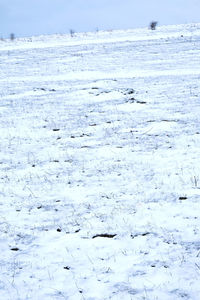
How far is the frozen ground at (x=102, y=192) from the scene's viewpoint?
438cm

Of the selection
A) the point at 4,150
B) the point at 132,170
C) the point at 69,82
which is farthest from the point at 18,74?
the point at 132,170

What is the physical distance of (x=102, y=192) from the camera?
662 centimetres

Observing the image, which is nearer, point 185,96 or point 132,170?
point 132,170

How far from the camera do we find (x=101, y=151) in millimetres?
8727

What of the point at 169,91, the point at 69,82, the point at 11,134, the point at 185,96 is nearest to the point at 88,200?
the point at 11,134

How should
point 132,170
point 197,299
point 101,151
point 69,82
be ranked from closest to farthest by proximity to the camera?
point 197,299, point 132,170, point 101,151, point 69,82

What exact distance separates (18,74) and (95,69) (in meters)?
4.45

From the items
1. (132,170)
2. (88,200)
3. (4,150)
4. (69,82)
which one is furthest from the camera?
(69,82)

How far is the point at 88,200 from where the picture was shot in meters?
6.38

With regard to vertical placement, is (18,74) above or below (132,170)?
above

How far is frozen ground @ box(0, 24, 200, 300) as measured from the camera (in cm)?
438

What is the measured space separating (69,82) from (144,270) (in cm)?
1395

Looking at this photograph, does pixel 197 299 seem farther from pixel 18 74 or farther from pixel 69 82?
→ pixel 18 74

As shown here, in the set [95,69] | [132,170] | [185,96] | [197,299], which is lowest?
[197,299]
